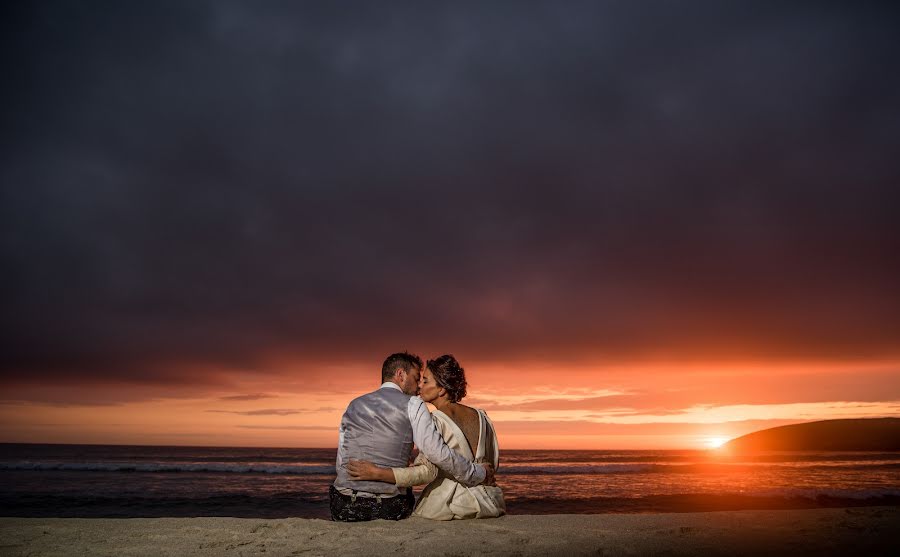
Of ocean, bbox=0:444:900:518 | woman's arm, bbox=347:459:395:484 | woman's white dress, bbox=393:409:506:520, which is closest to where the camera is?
woman's arm, bbox=347:459:395:484

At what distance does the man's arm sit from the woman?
0.30 metres

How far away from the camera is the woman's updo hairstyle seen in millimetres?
5777

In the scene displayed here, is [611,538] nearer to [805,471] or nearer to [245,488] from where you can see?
[245,488]

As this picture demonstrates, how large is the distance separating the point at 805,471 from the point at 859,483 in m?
6.04

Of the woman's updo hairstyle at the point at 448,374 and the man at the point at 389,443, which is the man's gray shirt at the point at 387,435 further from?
the woman's updo hairstyle at the point at 448,374

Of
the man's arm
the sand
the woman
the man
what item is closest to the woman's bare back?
the woman

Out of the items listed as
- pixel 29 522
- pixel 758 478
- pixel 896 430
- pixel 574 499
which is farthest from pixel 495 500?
pixel 896 430

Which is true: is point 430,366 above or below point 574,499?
above

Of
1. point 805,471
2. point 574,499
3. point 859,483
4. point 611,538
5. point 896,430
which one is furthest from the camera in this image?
point 896,430

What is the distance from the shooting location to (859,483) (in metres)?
21.6

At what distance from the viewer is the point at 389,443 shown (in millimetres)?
5480

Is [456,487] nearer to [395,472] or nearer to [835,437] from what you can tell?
[395,472]

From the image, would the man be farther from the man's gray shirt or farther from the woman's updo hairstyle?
the woman's updo hairstyle

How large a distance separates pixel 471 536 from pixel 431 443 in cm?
85
